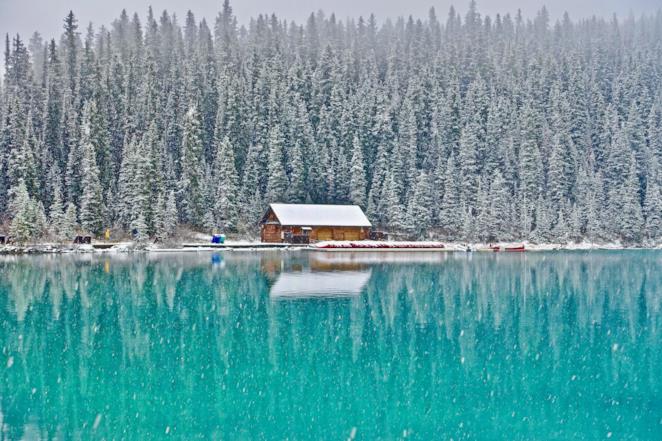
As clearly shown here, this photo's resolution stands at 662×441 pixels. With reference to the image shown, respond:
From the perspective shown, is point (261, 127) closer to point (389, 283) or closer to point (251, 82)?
point (251, 82)

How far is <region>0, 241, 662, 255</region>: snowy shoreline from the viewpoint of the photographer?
65.9 metres

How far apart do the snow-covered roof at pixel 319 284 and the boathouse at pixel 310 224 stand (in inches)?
1357

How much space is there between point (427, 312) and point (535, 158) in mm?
75090

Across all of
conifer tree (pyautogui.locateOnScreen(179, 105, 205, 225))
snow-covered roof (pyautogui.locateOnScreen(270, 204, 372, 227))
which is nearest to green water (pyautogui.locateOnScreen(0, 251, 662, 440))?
snow-covered roof (pyautogui.locateOnScreen(270, 204, 372, 227))

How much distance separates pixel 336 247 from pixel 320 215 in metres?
7.47

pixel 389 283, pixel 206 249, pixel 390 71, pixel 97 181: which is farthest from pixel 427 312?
pixel 390 71

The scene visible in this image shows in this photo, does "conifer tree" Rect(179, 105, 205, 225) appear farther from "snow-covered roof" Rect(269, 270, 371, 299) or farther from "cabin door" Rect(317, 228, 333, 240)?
"snow-covered roof" Rect(269, 270, 371, 299)

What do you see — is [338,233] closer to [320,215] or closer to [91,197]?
[320,215]

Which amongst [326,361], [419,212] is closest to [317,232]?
[419,212]

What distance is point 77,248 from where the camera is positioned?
220ft

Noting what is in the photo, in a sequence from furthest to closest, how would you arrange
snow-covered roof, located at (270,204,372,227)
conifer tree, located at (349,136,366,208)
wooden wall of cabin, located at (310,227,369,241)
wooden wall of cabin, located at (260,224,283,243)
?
1. conifer tree, located at (349,136,366,208)
2. wooden wall of cabin, located at (310,227,369,241)
3. wooden wall of cabin, located at (260,224,283,243)
4. snow-covered roof, located at (270,204,372,227)

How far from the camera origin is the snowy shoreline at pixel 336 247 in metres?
65.9

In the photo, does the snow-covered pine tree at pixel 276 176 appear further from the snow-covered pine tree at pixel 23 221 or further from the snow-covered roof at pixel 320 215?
the snow-covered pine tree at pixel 23 221

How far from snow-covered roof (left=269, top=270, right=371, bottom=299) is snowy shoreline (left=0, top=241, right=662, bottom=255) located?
2933cm
